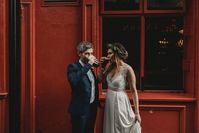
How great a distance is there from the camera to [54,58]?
720 cm

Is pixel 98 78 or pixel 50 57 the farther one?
pixel 50 57

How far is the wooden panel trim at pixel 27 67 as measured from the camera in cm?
711

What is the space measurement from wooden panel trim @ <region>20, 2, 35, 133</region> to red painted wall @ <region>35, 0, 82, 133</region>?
0.34 feet

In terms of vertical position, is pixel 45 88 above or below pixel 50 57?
below

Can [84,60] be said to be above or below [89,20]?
below

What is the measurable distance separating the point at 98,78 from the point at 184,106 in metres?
1.61

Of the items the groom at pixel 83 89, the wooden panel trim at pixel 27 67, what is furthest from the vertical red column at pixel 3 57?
the groom at pixel 83 89

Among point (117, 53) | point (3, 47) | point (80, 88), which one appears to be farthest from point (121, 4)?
point (3, 47)

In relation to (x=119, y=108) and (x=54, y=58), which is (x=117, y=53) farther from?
(x=54, y=58)

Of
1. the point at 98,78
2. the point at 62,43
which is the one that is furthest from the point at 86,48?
the point at 62,43

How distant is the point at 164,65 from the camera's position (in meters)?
7.35

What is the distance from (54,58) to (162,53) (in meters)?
1.92

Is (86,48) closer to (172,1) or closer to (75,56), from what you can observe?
(75,56)

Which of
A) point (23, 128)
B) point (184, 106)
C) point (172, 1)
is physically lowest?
point (23, 128)
